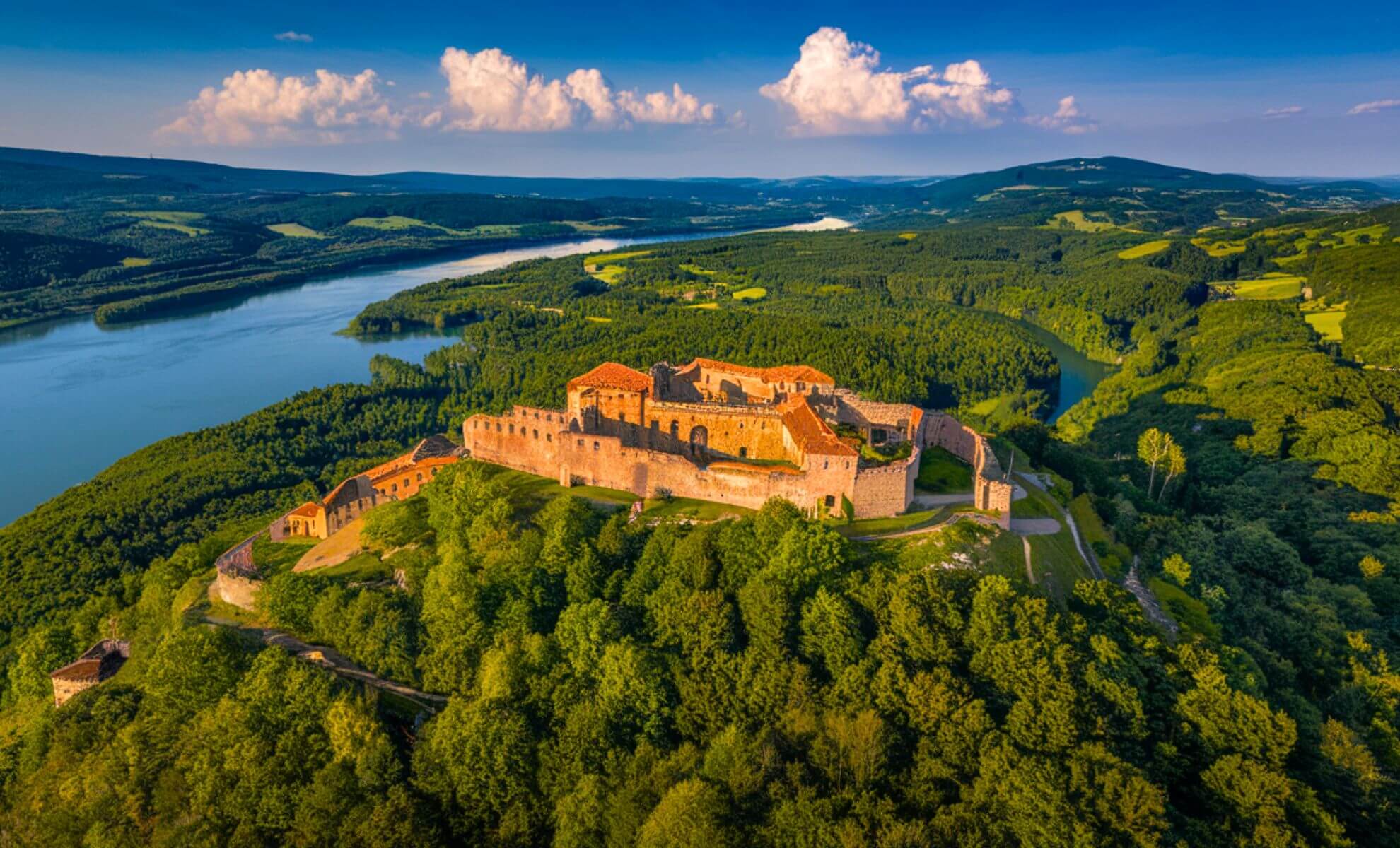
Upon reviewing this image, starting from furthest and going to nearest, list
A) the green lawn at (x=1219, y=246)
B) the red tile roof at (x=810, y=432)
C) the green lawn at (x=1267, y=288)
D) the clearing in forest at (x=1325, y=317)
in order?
the green lawn at (x=1219, y=246)
the green lawn at (x=1267, y=288)
the clearing in forest at (x=1325, y=317)
the red tile roof at (x=810, y=432)

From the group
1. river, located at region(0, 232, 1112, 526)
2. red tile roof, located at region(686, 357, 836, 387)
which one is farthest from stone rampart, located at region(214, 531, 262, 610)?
river, located at region(0, 232, 1112, 526)

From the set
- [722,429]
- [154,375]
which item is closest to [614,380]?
[722,429]

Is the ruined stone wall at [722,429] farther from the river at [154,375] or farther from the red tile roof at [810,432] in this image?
the river at [154,375]

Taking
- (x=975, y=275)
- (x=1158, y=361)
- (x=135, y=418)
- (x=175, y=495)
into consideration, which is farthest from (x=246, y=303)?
(x=1158, y=361)

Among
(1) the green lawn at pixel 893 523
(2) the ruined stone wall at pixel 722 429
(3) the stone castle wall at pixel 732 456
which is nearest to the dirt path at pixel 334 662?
(3) the stone castle wall at pixel 732 456

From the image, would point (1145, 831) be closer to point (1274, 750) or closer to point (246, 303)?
point (1274, 750)

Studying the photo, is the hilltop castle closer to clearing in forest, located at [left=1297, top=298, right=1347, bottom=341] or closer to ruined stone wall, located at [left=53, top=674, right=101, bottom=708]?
ruined stone wall, located at [left=53, top=674, right=101, bottom=708]
